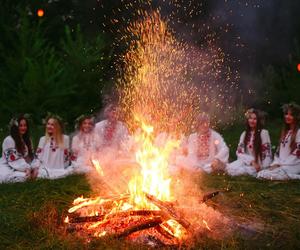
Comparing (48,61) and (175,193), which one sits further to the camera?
(48,61)

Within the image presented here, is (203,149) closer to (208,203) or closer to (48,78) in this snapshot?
(208,203)

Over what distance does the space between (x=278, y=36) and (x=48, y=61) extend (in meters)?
10.0

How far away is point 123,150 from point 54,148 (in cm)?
151

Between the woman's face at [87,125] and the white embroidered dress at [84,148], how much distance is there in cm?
8

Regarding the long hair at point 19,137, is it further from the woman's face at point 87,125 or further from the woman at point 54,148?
the woman's face at point 87,125

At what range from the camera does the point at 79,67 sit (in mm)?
17859

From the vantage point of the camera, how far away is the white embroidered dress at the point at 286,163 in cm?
1058

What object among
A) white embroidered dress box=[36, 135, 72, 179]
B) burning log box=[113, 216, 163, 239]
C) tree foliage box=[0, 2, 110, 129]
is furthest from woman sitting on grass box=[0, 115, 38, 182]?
tree foliage box=[0, 2, 110, 129]

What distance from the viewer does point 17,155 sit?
35.4 feet

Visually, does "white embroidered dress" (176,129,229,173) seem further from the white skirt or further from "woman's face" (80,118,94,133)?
"woman's face" (80,118,94,133)

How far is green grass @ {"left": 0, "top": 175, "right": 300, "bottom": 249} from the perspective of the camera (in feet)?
20.7

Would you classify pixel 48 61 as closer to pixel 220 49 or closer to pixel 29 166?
pixel 29 166

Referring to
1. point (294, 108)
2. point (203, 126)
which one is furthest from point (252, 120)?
point (203, 126)

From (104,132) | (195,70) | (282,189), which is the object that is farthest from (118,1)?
(282,189)
